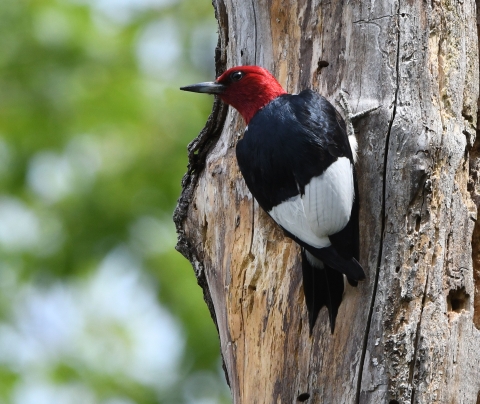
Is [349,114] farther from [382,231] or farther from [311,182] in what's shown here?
[382,231]

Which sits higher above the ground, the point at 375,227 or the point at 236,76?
the point at 236,76

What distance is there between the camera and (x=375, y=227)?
9.25ft

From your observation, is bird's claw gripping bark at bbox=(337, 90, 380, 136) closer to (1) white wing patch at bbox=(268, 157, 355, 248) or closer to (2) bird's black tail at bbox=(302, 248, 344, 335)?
(1) white wing patch at bbox=(268, 157, 355, 248)

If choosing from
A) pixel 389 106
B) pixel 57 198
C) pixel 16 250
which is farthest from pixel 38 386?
pixel 389 106

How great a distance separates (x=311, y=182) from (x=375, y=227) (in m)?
0.32

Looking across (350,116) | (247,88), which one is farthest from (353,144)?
(247,88)

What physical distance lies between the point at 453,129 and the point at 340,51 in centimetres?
61

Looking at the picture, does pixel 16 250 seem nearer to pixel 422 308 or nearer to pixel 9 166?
pixel 9 166

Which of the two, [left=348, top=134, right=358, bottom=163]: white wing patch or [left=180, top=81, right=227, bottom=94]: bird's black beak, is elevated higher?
[left=180, top=81, right=227, bottom=94]: bird's black beak

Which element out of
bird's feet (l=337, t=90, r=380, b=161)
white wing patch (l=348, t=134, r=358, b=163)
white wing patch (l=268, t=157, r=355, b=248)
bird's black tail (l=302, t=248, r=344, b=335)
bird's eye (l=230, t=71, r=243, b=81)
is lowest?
bird's black tail (l=302, t=248, r=344, b=335)

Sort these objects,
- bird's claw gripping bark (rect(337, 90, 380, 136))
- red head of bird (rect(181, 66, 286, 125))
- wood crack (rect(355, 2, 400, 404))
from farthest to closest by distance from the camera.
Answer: red head of bird (rect(181, 66, 286, 125)) → bird's claw gripping bark (rect(337, 90, 380, 136)) → wood crack (rect(355, 2, 400, 404))

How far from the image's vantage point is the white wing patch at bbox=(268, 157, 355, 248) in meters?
2.74

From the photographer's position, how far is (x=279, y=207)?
286 cm

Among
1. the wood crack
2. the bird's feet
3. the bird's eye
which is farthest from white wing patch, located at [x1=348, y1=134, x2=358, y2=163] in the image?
the bird's eye
